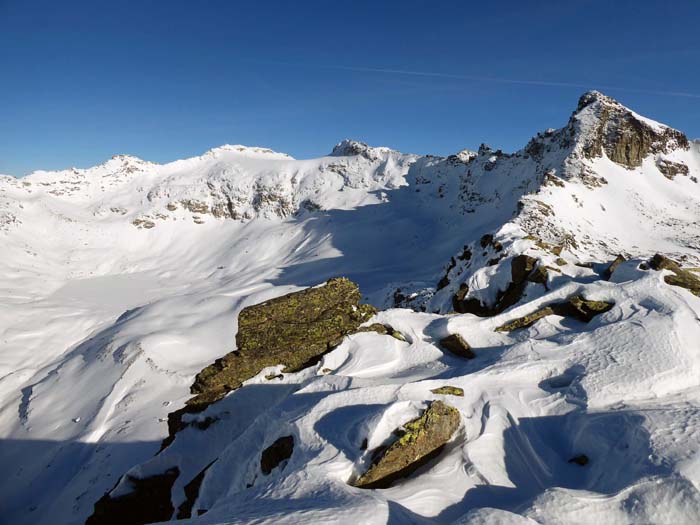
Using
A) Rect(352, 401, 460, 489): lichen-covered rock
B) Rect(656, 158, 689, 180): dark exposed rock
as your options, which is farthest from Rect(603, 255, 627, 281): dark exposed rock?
Rect(656, 158, 689, 180): dark exposed rock

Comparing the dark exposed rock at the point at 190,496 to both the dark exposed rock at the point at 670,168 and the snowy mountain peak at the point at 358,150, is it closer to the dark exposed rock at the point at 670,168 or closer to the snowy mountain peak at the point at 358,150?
the dark exposed rock at the point at 670,168

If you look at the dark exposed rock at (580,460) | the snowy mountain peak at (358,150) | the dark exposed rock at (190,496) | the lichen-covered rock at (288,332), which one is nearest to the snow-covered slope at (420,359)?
the dark exposed rock at (580,460)

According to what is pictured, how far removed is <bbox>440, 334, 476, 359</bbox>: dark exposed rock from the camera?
11703mm

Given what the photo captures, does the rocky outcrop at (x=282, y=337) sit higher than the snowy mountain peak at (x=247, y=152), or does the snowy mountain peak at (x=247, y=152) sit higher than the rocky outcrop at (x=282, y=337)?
the snowy mountain peak at (x=247, y=152)

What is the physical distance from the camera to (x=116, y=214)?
115438mm

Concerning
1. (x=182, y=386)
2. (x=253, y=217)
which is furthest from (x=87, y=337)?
(x=253, y=217)

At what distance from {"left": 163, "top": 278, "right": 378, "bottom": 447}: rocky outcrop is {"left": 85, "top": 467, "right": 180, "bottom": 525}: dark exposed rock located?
136cm

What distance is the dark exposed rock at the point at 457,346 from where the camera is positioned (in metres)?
11.7

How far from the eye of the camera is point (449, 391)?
8.81m

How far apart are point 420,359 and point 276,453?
539cm

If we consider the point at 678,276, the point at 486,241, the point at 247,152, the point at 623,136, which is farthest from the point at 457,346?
the point at 247,152

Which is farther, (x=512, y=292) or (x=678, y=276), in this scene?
(x=512, y=292)

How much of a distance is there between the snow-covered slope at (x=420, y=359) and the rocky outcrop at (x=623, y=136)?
0.38 metres

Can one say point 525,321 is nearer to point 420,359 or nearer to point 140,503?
point 420,359
